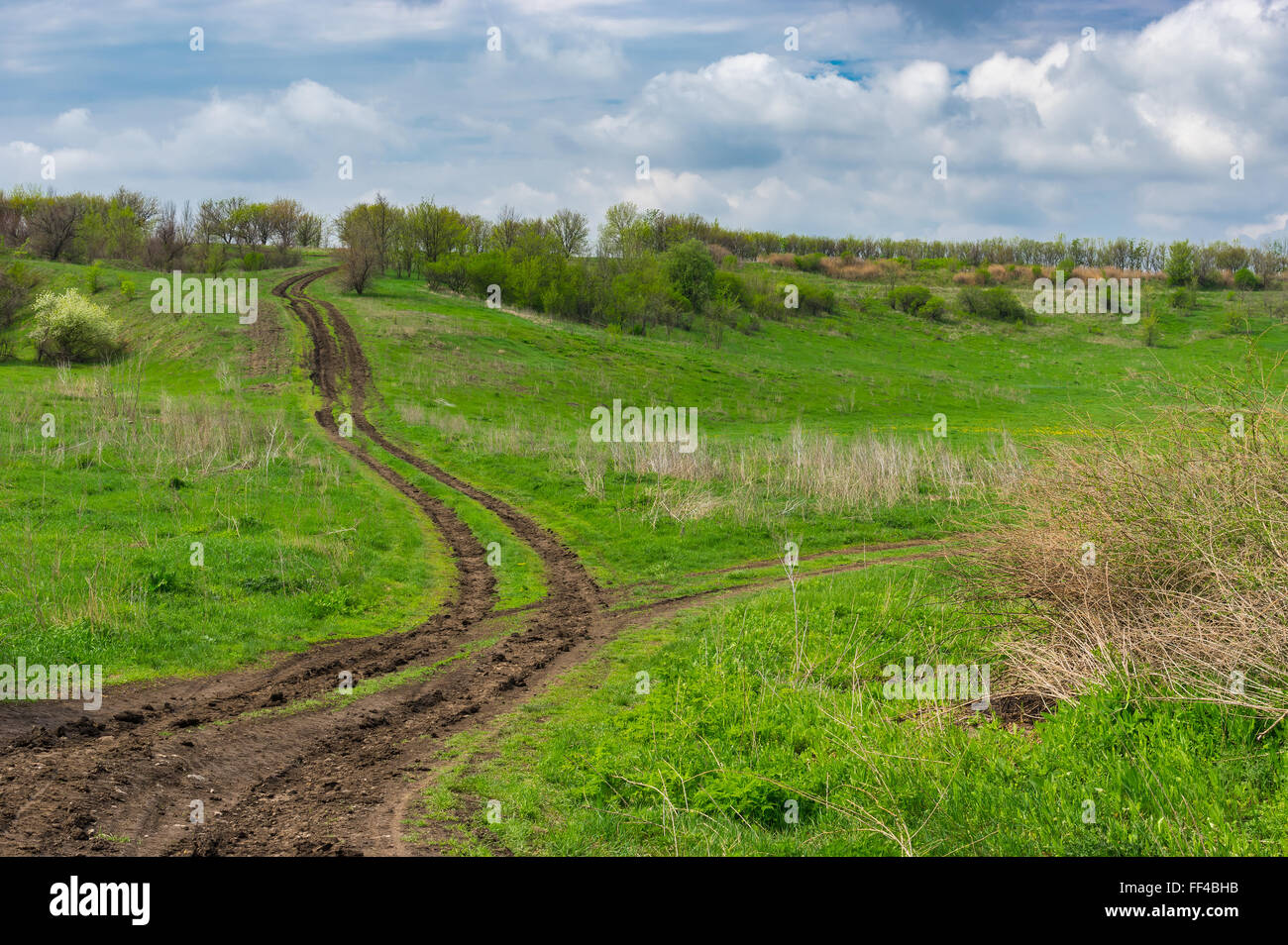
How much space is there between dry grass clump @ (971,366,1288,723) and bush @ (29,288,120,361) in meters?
44.5

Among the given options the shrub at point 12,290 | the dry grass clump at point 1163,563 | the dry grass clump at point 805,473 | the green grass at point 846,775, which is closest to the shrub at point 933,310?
the dry grass clump at point 805,473

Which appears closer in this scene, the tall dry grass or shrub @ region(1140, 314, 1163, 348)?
the tall dry grass

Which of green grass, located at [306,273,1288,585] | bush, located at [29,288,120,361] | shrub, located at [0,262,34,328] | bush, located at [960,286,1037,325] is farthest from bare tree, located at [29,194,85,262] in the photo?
bush, located at [960,286,1037,325]

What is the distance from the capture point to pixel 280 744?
741 cm

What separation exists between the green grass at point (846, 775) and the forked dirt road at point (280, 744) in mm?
647

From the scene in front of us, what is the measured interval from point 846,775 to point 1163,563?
13.2ft

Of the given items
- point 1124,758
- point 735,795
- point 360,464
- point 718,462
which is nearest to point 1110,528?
point 1124,758

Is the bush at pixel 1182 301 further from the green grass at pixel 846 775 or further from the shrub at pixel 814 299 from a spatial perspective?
the green grass at pixel 846 775

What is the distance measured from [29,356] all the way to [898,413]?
45.2 m

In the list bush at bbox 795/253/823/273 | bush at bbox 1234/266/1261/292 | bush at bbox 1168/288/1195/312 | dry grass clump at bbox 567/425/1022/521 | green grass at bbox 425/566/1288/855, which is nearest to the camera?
green grass at bbox 425/566/1288/855

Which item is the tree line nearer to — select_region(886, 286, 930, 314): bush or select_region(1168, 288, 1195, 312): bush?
select_region(886, 286, 930, 314): bush

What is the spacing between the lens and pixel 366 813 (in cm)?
602

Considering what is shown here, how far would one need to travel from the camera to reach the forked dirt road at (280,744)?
5.56m

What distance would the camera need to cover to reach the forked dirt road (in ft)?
18.2
